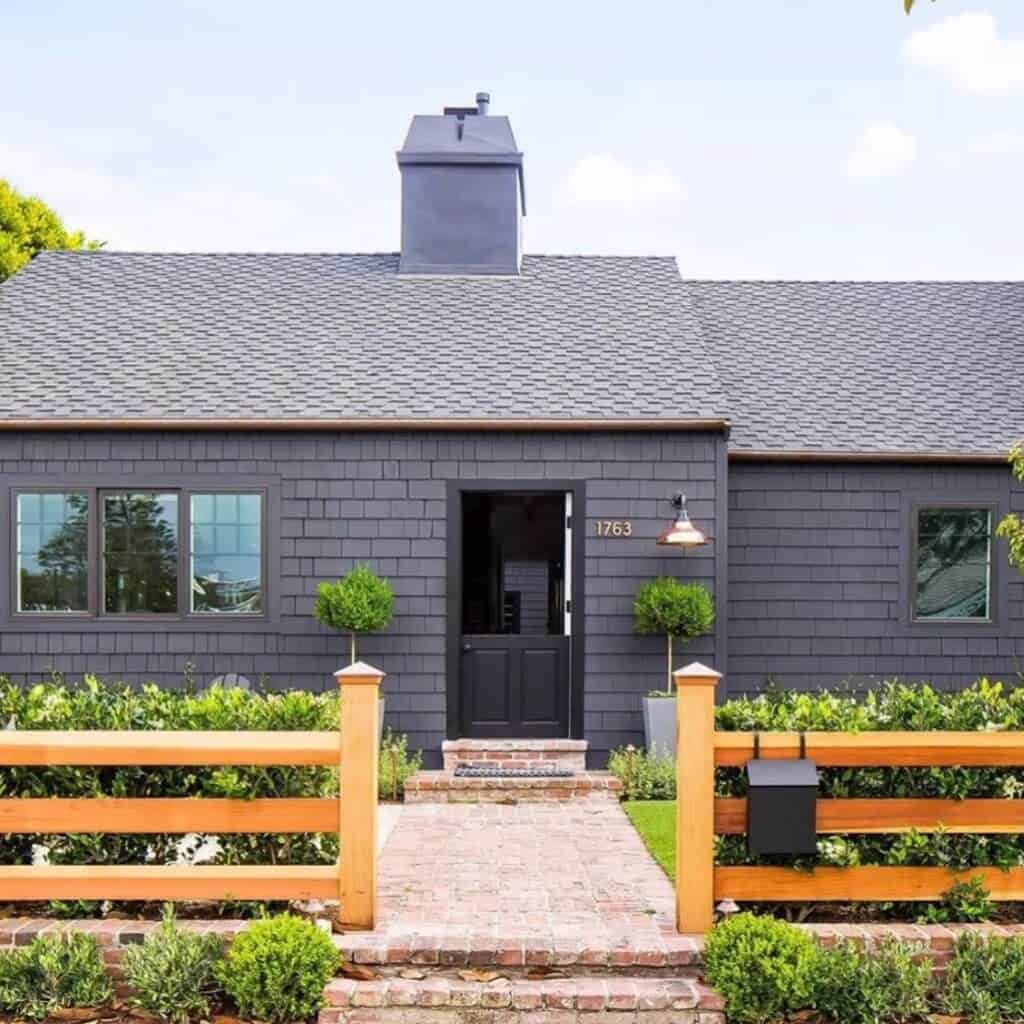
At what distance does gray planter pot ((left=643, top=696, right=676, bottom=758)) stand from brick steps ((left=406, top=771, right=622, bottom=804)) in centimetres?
45

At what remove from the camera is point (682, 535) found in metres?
9.01

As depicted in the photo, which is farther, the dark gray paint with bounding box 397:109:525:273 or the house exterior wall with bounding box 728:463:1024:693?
the dark gray paint with bounding box 397:109:525:273

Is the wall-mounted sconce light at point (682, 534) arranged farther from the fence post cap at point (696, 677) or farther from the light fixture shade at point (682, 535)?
the fence post cap at point (696, 677)

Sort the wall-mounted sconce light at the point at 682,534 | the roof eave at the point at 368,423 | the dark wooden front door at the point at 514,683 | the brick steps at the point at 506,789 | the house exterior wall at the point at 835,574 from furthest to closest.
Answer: the house exterior wall at the point at 835,574 < the dark wooden front door at the point at 514,683 < the roof eave at the point at 368,423 < the wall-mounted sconce light at the point at 682,534 < the brick steps at the point at 506,789

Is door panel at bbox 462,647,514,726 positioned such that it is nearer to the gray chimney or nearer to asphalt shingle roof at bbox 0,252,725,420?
asphalt shingle roof at bbox 0,252,725,420

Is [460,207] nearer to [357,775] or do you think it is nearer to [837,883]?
[357,775]

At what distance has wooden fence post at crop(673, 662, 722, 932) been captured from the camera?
16.2 ft

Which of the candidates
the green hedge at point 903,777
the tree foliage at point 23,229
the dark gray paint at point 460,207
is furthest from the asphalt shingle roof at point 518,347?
the tree foliage at point 23,229

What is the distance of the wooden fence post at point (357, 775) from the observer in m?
4.91

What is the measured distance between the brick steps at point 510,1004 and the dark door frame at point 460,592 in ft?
16.1

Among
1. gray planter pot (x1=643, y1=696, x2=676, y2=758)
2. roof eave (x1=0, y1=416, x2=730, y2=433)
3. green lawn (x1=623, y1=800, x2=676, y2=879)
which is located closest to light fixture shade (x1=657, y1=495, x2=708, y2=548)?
roof eave (x1=0, y1=416, x2=730, y2=433)

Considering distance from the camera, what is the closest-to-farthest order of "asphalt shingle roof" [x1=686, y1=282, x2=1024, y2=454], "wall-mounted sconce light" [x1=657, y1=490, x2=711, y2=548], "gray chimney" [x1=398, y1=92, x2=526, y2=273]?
"wall-mounted sconce light" [x1=657, y1=490, x2=711, y2=548]
"asphalt shingle roof" [x1=686, y1=282, x2=1024, y2=454]
"gray chimney" [x1=398, y1=92, x2=526, y2=273]

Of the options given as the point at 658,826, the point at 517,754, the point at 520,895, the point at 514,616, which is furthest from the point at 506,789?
the point at 520,895

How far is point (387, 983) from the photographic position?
4711 mm
